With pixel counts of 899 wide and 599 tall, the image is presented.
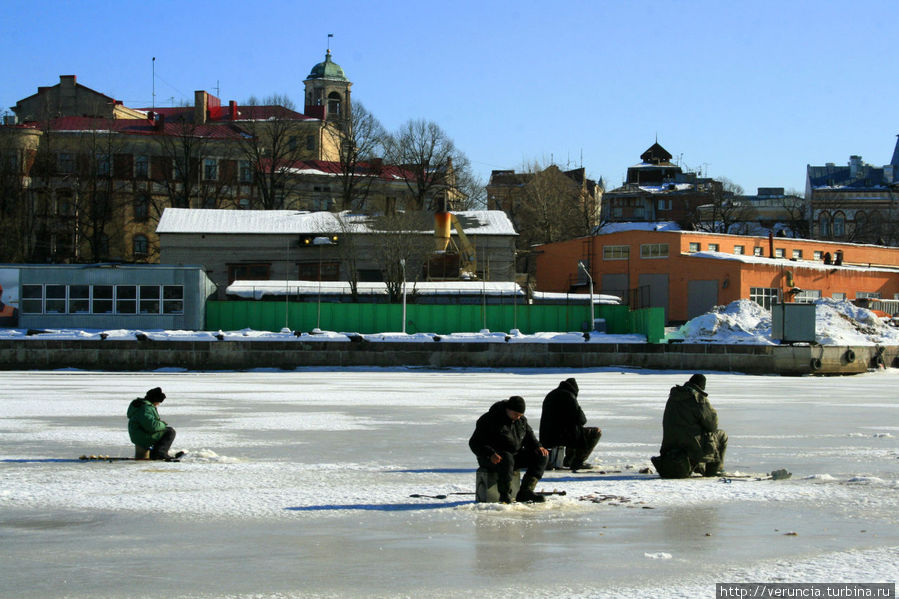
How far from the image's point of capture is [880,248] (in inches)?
3137

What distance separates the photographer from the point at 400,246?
6306 cm

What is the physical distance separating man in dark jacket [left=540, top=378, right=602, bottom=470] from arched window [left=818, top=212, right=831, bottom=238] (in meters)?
115

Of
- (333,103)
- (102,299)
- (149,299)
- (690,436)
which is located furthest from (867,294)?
(333,103)

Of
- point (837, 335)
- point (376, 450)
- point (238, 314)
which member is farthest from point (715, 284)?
point (376, 450)

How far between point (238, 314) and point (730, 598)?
4908 centimetres

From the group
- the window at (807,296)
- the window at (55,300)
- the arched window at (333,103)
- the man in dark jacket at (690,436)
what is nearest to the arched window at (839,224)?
the window at (807,296)

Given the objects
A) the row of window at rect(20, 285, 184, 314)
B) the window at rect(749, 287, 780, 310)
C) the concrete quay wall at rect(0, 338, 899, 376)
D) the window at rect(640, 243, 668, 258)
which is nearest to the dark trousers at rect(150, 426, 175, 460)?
the concrete quay wall at rect(0, 338, 899, 376)

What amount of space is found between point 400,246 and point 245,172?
3749cm

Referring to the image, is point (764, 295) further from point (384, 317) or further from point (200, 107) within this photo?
point (200, 107)

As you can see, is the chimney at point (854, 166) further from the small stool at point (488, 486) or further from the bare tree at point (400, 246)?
the small stool at point (488, 486)

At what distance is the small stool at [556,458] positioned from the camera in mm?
14430

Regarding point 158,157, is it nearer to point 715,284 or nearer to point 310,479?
point 715,284

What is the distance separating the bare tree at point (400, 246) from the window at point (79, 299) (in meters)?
16.1

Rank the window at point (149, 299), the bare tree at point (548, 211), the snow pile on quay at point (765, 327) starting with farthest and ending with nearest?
the bare tree at point (548, 211), the window at point (149, 299), the snow pile on quay at point (765, 327)
